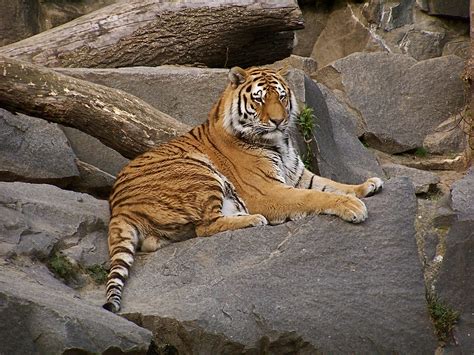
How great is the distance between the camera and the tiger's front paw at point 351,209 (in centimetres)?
579

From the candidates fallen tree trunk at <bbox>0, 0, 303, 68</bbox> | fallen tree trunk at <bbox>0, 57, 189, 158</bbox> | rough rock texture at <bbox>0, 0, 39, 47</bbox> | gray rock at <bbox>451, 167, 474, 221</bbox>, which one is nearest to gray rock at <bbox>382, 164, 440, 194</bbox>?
fallen tree trunk at <bbox>0, 0, 303, 68</bbox>

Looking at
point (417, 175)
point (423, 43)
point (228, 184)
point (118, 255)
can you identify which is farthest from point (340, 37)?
point (118, 255)

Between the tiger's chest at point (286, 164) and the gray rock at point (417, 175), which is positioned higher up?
the tiger's chest at point (286, 164)

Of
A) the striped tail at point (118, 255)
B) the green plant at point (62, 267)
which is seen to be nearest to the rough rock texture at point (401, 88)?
the striped tail at point (118, 255)

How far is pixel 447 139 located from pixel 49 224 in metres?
5.32

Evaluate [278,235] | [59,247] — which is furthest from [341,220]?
[59,247]

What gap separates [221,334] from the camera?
527 cm

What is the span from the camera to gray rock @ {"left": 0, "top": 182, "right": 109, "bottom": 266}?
5809mm

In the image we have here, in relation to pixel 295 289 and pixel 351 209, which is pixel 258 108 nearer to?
pixel 351 209

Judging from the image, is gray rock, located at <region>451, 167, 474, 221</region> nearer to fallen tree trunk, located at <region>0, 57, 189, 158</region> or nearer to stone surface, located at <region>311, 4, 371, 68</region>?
fallen tree trunk, located at <region>0, 57, 189, 158</region>

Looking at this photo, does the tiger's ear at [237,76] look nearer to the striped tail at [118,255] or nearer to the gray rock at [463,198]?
the striped tail at [118,255]

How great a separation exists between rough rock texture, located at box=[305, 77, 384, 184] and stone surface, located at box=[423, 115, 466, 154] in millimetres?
1121

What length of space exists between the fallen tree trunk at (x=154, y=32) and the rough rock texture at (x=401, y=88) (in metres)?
1.54

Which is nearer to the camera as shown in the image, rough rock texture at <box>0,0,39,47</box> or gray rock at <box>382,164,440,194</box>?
gray rock at <box>382,164,440,194</box>
